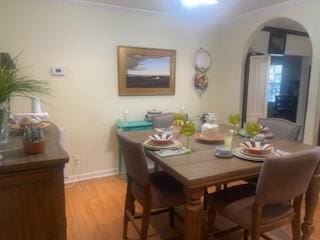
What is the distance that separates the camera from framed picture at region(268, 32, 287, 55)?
15.0 feet

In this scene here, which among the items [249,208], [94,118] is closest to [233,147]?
[249,208]

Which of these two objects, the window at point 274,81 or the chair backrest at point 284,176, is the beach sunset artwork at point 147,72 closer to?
the chair backrest at point 284,176

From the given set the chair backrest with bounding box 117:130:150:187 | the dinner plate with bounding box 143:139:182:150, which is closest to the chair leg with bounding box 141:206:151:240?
the chair backrest with bounding box 117:130:150:187

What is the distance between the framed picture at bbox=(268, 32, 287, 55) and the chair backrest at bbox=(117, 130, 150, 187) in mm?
3794

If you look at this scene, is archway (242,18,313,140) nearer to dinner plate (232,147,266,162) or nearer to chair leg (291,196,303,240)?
dinner plate (232,147,266,162)

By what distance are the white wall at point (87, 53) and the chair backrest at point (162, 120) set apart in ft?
2.43

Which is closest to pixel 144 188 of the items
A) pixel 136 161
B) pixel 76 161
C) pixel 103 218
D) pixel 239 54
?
pixel 136 161

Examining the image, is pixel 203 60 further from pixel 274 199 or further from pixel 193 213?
pixel 193 213

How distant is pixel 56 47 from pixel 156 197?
2210 millimetres

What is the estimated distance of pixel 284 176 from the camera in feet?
4.96

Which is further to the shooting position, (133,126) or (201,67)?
(201,67)

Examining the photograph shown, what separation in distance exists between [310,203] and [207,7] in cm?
259

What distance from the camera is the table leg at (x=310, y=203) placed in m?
1.91

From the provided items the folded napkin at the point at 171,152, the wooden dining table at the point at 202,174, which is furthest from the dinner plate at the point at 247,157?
the folded napkin at the point at 171,152
